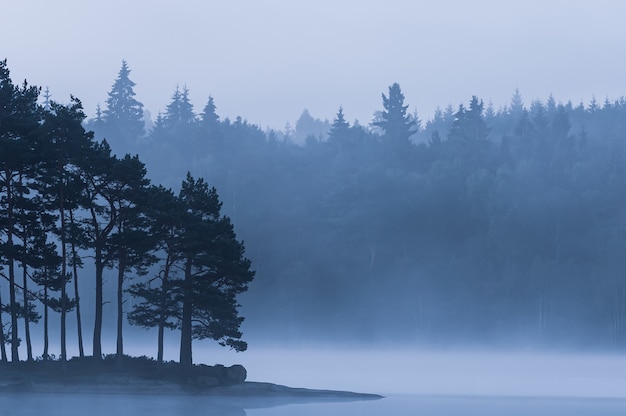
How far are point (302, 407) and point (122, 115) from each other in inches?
5439

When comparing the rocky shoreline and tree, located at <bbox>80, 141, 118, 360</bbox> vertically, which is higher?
tree, located at <bbox>80, 141, 118, 360</bbox>

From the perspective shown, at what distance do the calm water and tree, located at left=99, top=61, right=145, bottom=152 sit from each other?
12474 centimetres

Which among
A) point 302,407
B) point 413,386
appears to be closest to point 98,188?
point 302,407

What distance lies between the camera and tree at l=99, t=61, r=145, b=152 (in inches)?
6777

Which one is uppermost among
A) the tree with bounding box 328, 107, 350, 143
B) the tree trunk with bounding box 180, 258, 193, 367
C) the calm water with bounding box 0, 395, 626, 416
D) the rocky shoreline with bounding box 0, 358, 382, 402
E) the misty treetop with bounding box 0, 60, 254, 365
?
the tree with bounding box 328, 107, 350, 143

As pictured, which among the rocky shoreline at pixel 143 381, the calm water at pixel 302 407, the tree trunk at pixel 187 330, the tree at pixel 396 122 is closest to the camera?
the calm water at pixel 302 407

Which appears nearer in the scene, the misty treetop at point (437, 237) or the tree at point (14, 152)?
the tree at point (14, 152)

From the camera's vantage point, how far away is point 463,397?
54.8 m

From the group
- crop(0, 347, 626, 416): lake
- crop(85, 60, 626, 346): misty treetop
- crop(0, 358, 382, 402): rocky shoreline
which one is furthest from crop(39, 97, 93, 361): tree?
crop(85, 60, 626, 346): misty treetop

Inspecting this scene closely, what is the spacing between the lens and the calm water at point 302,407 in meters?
42.5

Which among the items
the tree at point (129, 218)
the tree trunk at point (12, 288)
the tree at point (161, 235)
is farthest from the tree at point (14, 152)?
the tree at point (161, 235)

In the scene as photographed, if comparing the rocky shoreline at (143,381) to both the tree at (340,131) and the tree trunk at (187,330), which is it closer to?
the tree trunk at (187,330)

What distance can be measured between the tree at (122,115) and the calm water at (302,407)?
409ft

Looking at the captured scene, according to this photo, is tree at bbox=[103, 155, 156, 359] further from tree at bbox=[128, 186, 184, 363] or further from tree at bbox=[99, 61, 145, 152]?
tree at bbox=[99, 61, 145, 152]
